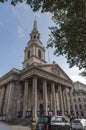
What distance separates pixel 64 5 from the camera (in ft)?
32.4

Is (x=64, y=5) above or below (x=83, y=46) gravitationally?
above

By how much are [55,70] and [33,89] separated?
11.2 metres

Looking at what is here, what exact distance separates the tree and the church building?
16664 millimetres

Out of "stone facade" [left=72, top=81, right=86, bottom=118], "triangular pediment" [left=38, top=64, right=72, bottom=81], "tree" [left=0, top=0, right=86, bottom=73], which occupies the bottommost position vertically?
"stone facade" [left=72, top=81, right=86, bottom=118]

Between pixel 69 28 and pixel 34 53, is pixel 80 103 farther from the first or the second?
pixel 69 28

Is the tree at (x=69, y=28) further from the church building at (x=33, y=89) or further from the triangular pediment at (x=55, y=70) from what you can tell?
the triangular pediment at (x=55, y=70)

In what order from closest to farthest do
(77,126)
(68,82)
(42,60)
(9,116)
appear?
(77,126)
(9,116)
(68,82)
(42,60)

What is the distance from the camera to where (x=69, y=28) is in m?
12.0

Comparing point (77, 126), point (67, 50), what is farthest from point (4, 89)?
point (67, 50)

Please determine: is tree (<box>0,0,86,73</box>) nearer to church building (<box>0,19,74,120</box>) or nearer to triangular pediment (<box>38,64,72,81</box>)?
church building (<box>0,19,74,120</box>)

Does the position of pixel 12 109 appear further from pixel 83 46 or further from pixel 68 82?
pixel 83 46

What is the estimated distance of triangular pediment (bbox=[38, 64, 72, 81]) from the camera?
35.3 metres

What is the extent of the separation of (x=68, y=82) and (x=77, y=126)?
80.1ft

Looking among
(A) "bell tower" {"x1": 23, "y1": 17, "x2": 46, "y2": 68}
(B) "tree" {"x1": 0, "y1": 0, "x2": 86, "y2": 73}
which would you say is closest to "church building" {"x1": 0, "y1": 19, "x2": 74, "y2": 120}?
(A) "bell tower" {"x1": 23, "y1": 17, "x2": 46, "y2": 68}
